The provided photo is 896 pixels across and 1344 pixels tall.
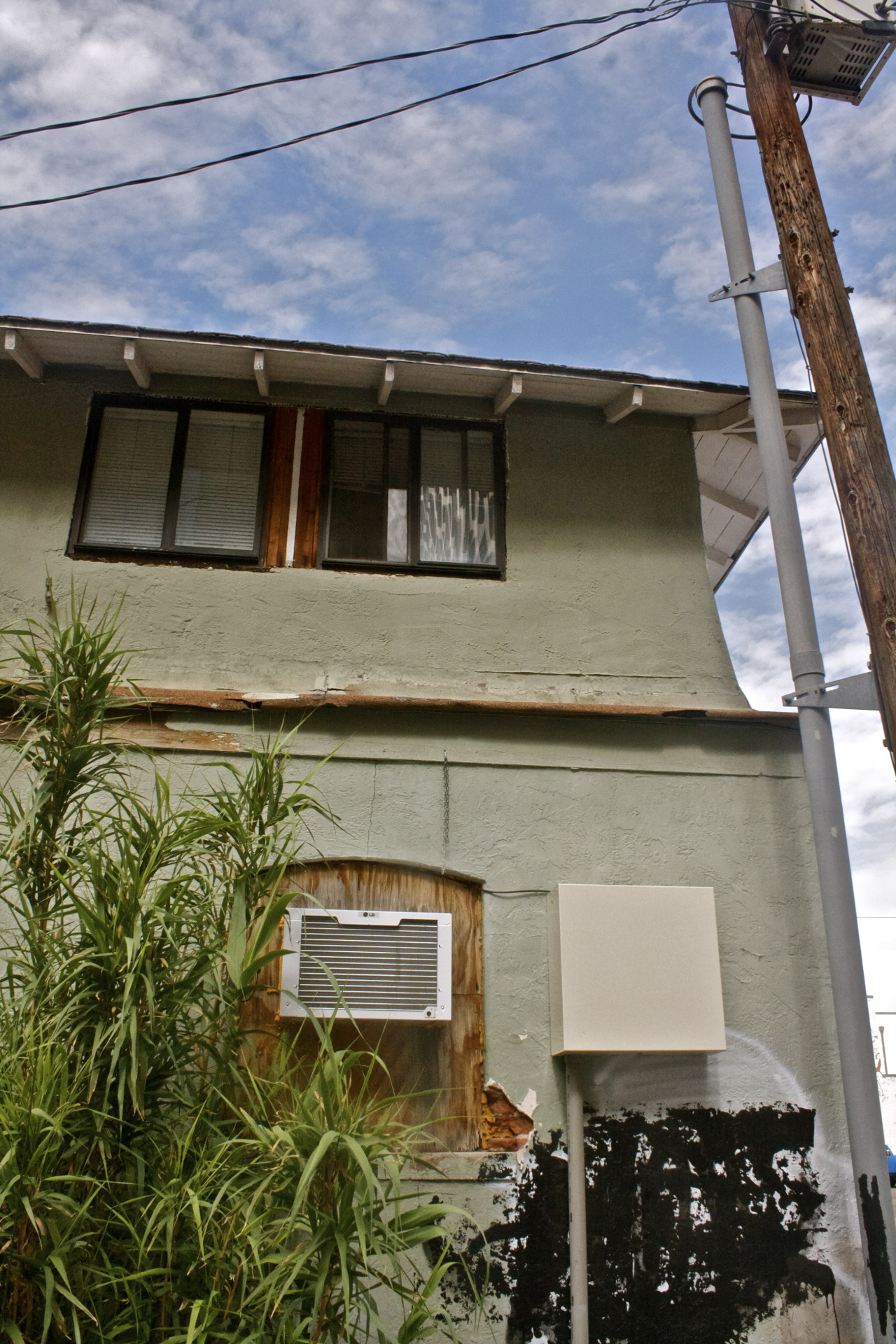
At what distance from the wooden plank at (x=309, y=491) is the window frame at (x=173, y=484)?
0.19m

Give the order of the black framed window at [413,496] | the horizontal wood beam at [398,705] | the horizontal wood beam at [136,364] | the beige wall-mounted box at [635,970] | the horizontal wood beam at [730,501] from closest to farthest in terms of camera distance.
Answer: the beige wall-mounted box at [635,970] < the horizontal wood beam at [398,705] < the horizontal wood beam at [136,364] < the black framed window at [413,496] < the horizontal wood beam at [730,501]

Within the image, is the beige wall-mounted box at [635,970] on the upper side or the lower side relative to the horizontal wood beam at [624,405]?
lower

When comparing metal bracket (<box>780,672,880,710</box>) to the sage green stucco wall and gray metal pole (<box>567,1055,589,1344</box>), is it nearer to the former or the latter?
the sage green stucco wall

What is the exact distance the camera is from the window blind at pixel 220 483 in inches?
230

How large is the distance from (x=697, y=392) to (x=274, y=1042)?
4.31 meters

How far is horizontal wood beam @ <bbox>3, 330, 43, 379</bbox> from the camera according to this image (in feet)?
18.4

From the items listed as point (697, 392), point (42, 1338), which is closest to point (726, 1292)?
point (42, 1338)

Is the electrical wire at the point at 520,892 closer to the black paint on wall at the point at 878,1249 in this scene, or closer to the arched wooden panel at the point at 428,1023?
the arched wooden panel at the point at 428,1023

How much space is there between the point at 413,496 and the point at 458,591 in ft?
2.26

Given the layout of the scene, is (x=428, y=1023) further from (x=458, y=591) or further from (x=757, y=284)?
(x=757, y=284)

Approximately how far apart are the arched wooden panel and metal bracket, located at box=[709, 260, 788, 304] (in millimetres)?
3422

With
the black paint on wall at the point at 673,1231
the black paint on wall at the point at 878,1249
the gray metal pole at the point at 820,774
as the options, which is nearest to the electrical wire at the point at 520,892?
the black paint on wall at the point at 673,1231

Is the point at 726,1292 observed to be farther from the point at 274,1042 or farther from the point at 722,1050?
the point at 274,1042

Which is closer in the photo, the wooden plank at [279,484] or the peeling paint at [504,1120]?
the peeling paint at [504,1120]
